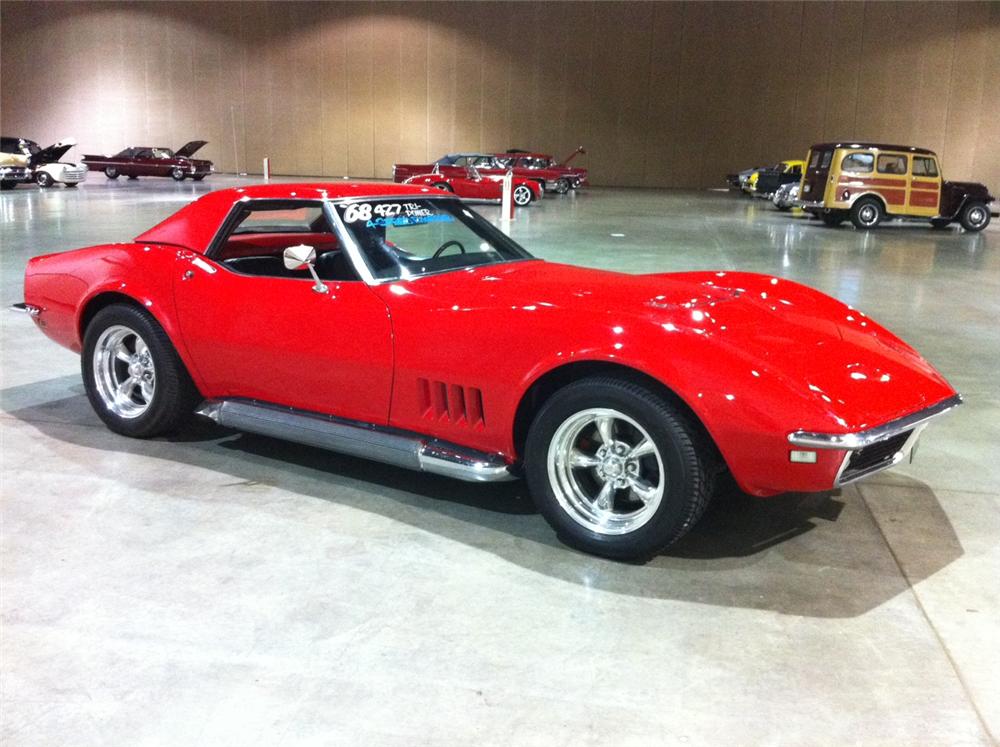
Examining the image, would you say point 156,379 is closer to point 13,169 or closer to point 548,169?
point 13,169

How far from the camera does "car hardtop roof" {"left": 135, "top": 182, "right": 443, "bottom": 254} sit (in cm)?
400

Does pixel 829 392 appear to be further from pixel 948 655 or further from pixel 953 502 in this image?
pixel 953 502

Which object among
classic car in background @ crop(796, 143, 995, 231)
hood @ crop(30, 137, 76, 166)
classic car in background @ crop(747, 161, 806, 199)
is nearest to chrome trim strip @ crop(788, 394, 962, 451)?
classic car in background @ crop(796, 143, 995, 231)

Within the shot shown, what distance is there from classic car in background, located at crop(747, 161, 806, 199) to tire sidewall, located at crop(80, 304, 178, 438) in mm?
21433

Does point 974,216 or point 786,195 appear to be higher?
point 786,195

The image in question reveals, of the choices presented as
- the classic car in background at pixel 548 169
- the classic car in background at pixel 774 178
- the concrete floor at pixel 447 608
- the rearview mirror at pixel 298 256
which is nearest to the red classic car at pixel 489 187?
the classic car in background at pixel 548 169

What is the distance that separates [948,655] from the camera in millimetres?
2553

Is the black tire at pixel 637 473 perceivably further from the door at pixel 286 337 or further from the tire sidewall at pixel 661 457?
the door at pixel 286 337

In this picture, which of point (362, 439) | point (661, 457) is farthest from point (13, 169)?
point (661, 457)

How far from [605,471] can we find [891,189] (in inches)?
646

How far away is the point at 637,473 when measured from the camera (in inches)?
121

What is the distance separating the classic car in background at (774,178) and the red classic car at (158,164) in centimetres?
1753

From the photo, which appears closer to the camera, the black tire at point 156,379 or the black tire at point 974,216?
the black tire at point 156,379

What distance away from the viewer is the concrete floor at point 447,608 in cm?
224
